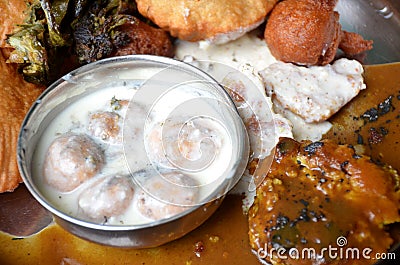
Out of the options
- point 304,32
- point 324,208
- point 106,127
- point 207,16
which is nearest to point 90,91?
point 106,127

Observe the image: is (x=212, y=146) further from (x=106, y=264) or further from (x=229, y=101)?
(x=106, y=264)

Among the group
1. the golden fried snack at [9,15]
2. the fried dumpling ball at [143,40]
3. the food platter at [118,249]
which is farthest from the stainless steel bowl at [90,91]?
the golden fried snack at [9,15]

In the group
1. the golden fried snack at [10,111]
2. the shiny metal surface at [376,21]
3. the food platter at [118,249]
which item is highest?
the shiny metal surface at [376,21]

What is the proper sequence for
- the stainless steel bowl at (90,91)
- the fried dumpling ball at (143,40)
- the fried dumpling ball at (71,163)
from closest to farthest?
the stainless steel bowl at (90,91) < the fried dumpling ball at (71,163) < the fried dumpling ball at (143,40)

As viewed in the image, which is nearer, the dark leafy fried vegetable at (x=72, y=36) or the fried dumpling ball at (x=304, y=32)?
the dark leafy fried vegetable at (x=72, y=36)

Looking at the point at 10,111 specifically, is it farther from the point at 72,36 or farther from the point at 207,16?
the point at 207,16

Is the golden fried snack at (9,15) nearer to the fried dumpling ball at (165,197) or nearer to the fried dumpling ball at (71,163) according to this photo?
the fried dumpling ball at (71,163)

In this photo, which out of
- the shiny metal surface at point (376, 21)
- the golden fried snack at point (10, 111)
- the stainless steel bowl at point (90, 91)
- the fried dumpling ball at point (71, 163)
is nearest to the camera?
the stainless steel bowl at point (90, 91)
